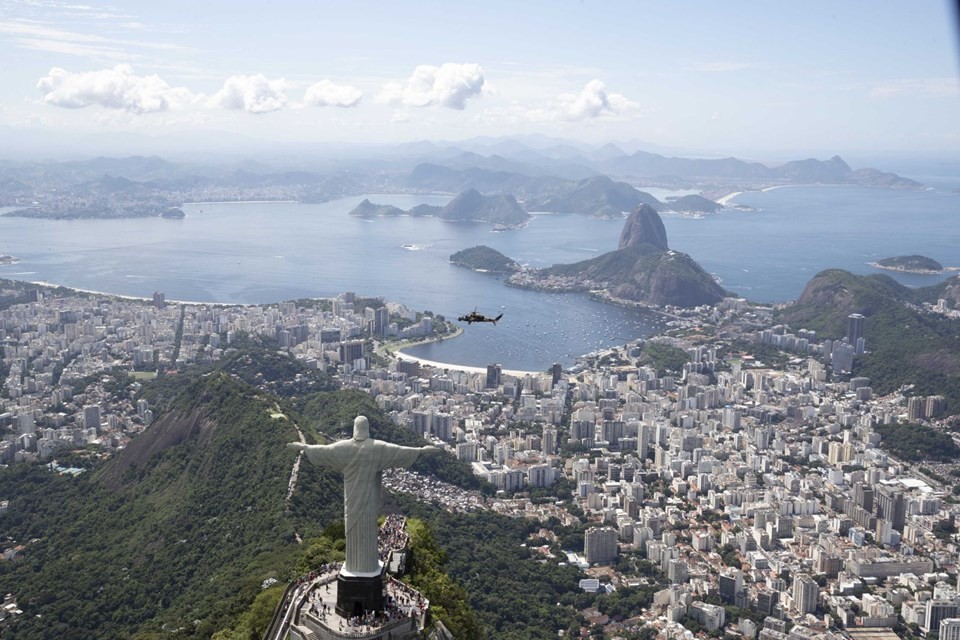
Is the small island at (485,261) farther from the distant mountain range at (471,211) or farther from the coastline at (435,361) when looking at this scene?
the distant mountain range at (471,211)

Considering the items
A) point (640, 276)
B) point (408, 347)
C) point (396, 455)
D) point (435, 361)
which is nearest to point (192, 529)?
point (396, 455)

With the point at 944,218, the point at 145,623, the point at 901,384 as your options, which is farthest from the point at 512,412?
the point at 944,218

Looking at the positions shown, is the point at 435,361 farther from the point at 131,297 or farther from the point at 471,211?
the point at 471,211

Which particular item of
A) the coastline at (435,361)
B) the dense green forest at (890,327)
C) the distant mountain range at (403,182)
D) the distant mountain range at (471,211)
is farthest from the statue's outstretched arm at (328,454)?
the distant mountain range at (403,182)

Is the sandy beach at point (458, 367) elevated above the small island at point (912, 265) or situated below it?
below

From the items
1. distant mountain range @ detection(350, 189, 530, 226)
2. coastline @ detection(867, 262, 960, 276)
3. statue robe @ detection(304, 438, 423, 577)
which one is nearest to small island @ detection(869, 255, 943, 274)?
coastline @ detection(867, 262, 960, 276)
